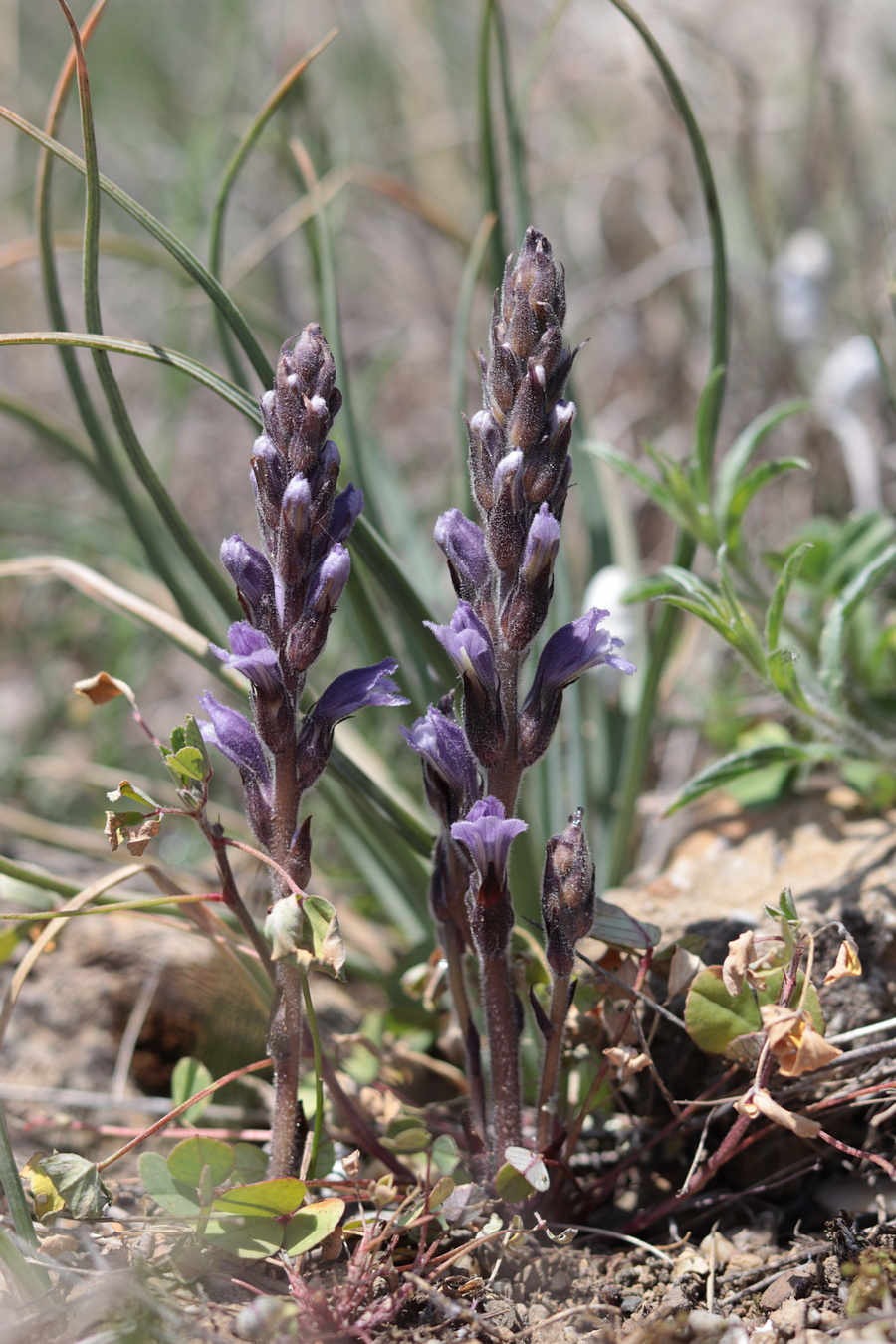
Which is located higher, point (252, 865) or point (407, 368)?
point (407, 368)

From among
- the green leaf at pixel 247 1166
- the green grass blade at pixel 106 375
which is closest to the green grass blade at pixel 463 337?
the green grass blade at pixel 106 375

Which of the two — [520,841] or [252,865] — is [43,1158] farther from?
[252,865]

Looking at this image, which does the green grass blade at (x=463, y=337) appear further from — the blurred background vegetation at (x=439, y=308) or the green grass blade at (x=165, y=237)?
the green grass blade at (x=165, y=237)

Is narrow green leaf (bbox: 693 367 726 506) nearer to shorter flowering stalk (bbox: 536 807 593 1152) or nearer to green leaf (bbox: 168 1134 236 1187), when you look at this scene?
shorter flowering stalk (bbox: 536 807 593 1152)

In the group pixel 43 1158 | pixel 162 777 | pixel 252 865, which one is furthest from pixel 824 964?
pixel 162 777

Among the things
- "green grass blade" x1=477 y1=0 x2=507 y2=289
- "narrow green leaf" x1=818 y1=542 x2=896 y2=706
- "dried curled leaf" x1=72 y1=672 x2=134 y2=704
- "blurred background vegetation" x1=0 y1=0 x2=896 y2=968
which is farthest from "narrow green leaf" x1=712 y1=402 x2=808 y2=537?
"dried curled leaf" x1=72 y1=672 x2=134 y2=704

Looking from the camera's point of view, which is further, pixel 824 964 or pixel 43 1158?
pixel 824 964

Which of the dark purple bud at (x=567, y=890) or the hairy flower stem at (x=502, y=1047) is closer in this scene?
the dark purple bud at (x=567, y=890)
